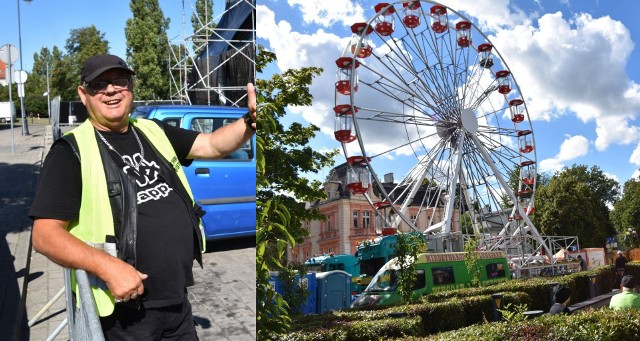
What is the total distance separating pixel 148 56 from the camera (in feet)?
5.97

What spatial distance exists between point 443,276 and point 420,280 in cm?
12

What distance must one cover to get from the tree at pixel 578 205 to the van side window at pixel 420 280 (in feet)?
2.82

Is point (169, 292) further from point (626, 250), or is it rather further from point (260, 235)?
point (626, 250)

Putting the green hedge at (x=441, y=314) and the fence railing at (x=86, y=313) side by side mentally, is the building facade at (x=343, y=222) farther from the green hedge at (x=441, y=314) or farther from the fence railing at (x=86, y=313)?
the fence railing at (x=86, y=313)

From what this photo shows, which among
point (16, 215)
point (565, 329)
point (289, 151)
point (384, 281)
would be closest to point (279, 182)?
point (289, 151)

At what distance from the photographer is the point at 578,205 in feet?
10.9

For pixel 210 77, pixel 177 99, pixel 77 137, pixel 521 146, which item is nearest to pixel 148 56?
pixel 177 99

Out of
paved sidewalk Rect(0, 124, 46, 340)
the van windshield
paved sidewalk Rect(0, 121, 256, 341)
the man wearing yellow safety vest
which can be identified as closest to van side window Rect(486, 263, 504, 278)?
the van windshield

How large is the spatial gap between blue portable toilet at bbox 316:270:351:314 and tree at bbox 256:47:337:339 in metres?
0.19

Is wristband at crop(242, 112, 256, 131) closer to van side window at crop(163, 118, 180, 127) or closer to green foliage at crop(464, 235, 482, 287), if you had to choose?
van side window at crop(163, 118, 180, 127)

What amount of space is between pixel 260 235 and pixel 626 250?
7.22 ft

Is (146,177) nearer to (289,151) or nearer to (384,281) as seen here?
(289,151)

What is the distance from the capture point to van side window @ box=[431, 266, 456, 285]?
3254mm

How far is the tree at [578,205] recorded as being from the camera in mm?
3438
